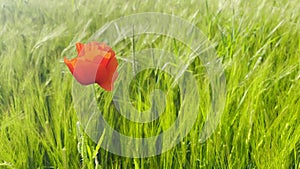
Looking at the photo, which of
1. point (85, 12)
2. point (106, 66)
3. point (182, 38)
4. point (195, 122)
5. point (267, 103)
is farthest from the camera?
point (85, 12)

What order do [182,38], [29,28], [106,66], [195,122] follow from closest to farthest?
[106,66]
[195,122]
[182,38]
[29,28]

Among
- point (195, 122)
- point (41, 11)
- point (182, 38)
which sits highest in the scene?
point (41, 11)

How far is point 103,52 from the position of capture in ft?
1.63

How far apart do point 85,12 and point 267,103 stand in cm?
68

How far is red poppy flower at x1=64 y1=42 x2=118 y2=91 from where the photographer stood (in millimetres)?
494

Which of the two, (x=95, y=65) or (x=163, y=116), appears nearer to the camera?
(x=95, y=65)

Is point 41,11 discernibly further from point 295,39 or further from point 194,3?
point 295,39

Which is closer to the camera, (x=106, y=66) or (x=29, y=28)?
(x=106, y=66)

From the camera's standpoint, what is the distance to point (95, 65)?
0.50 m

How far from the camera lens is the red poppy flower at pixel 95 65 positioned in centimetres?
49

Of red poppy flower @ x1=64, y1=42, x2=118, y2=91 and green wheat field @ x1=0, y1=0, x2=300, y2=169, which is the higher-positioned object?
red poppy flower @ x1=64, y1=42, x2=118, y2=91

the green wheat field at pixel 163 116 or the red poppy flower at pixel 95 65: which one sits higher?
the red poppy flower at pixel 95 65

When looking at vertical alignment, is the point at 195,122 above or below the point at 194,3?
below

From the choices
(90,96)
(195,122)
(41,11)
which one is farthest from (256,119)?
(41,11)
